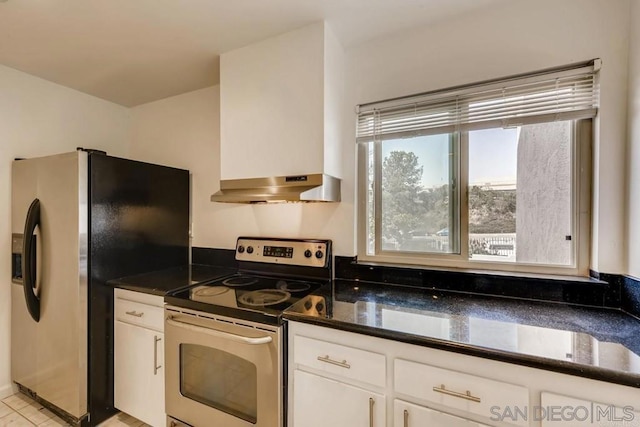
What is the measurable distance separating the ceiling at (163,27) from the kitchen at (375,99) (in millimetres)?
149

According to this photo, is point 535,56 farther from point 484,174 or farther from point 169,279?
point 169,279

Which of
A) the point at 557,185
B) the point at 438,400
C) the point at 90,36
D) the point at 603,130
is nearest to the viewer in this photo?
the point at 438,400

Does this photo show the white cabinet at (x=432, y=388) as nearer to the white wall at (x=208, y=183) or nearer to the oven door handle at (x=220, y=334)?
the oven door handle at (x=220, y=334)

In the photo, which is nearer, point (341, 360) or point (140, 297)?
point (341, 360)

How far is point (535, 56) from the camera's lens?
1.37 metres

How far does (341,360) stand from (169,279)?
50.3 inches

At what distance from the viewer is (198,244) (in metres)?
2.36

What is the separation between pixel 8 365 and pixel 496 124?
3.52 meters

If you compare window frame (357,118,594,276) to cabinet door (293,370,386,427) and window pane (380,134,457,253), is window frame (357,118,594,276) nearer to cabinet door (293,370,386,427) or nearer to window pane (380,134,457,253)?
window pane (380,134,457,253)

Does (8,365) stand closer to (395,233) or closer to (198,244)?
(198,244)

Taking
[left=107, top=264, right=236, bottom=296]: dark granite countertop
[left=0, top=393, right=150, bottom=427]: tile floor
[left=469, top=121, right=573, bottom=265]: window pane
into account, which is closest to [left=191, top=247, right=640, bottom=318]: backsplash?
[left=469, top=121, right=573, bottom=265]: window pane

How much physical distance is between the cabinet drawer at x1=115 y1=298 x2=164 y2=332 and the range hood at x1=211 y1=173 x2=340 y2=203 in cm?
72

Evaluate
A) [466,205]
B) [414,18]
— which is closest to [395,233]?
[466,205]

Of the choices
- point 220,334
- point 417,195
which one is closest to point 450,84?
point 417,195
